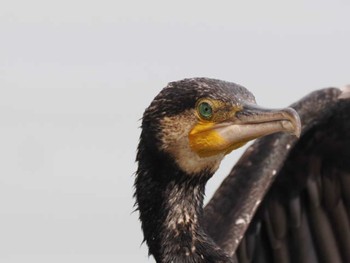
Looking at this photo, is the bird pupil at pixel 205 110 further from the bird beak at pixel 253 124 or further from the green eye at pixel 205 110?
the bird beak at pixel 253 124

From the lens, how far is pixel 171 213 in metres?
13.0

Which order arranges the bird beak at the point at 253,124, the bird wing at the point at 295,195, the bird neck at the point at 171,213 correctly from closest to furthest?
the bird beak at the point at 253,124, the bird neck at the point at 171,213, the bird wing at the point at 295,195

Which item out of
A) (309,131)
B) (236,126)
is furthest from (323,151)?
(236,126)

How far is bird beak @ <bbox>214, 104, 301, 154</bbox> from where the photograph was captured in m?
12.4

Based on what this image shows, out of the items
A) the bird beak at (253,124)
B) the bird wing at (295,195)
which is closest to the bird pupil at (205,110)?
the bird beak at (253,124)

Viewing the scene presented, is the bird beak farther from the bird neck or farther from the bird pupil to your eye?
the bird neck

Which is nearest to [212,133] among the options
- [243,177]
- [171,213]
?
[171,213]

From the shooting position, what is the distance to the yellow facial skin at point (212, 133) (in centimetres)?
1267

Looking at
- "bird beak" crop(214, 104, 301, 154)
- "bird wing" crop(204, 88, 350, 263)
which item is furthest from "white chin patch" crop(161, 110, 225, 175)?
"bird wing" crop(204, 88, 350, 263)

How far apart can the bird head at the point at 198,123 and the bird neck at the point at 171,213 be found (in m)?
0.13

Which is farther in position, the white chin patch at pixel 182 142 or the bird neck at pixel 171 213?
the bird neck at pixel 171 213

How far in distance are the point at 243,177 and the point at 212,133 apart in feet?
12.6

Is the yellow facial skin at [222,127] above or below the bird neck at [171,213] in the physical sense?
above

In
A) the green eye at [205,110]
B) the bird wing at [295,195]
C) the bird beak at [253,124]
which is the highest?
the green eye at [205,110]
